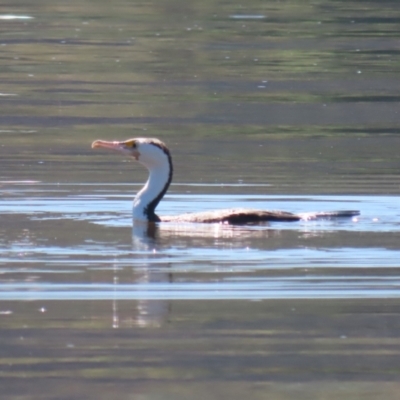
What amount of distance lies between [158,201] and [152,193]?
12 cm

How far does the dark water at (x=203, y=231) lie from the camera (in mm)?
7773

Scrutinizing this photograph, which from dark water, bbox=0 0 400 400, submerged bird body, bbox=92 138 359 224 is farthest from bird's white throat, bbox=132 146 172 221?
dark water, bbox=0 0 400 400

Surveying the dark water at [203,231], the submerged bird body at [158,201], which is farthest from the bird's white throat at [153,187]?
the dark water at [203,231]

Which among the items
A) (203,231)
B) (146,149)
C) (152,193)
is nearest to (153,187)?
(152,193)

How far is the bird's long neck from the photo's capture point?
12523 millimetres

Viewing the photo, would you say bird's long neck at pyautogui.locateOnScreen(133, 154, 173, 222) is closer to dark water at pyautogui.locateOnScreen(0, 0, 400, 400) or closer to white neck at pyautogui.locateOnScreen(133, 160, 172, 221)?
white neck at pyautogui.locateOnScreen(133, 160, 172, 221)

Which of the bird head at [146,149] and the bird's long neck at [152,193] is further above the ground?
the bird head at [146,149]

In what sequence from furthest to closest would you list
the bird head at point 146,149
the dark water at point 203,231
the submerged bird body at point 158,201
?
the bird head at point 146,149, the submerged bird body at point 158,201, the dark water at point 203,231

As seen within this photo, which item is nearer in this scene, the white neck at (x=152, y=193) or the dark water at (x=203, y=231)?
the dark water at (x=203, y=231)

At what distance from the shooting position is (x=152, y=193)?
41.5 ft

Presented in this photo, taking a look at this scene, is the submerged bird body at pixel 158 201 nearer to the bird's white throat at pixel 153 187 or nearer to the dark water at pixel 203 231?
the bird's white throat at pixel 153 187

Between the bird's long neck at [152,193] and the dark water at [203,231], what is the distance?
18 cm

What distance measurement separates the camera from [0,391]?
7.26 m

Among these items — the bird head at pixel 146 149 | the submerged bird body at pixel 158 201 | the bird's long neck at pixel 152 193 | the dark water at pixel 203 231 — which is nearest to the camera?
the dark water at pixel 203 231
